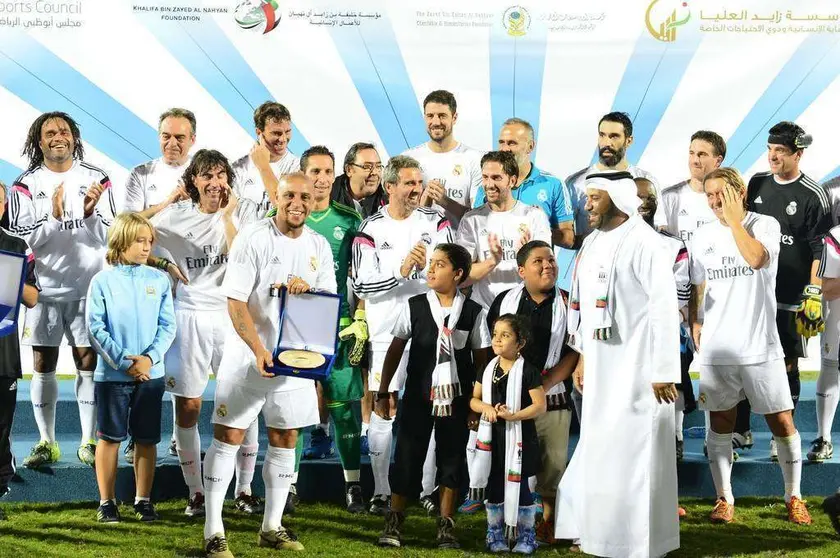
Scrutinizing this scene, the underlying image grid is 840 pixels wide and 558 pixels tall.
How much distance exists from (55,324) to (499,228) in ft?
7.74

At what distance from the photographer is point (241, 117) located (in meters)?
6.80

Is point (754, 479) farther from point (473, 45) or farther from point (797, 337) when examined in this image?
point (473, 45)

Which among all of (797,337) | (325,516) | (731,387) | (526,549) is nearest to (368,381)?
(325,516)

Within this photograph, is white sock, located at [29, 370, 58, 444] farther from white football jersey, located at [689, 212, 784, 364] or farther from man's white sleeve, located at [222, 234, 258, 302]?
white football jersey, located at [689, 212, 784, 364]

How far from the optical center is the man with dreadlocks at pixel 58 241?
19.9 feet

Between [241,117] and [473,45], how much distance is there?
54.9 inches

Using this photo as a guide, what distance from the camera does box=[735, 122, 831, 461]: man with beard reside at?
623cm

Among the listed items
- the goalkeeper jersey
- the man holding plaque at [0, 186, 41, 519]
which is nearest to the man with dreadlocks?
the man holding plaque at [0, 186, 41, 519]

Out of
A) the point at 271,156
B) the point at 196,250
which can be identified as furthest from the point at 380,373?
the point at 271,156

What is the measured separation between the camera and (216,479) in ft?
15.9

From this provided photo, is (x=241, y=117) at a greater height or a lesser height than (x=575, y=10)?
lesser

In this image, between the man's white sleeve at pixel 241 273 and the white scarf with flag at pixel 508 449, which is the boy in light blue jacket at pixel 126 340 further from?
the white scarf with flag at pixel 508 449

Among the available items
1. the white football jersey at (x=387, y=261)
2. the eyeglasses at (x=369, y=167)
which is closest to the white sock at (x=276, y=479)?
the white football jersey at (x=387, y=261)

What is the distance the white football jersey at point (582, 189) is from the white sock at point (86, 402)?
264cm
